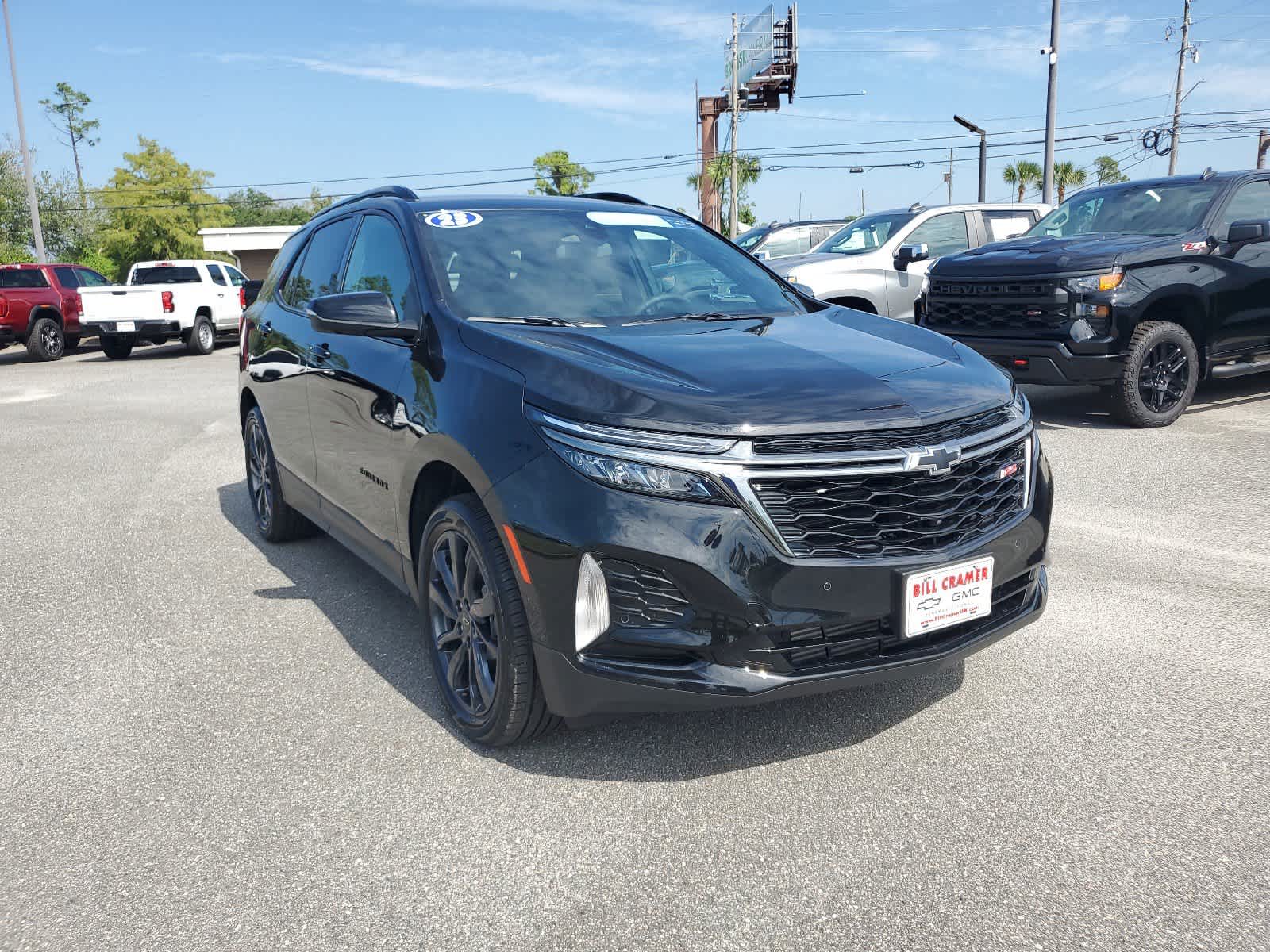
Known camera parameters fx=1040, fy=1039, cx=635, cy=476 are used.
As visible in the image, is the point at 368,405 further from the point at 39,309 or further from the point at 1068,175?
the point at 1068,175

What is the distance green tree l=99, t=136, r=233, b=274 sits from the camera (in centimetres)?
5300

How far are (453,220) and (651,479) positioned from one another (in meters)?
1.87

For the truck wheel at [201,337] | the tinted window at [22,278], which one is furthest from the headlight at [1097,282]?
the tinted window at [22,278]

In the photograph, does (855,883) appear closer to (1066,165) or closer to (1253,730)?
(1253,730)

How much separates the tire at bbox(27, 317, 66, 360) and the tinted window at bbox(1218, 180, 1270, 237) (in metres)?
20.1

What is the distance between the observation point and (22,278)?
67.5 feet

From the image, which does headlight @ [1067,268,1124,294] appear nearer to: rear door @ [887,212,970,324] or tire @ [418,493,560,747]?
rear door @ [887,212,970,324]

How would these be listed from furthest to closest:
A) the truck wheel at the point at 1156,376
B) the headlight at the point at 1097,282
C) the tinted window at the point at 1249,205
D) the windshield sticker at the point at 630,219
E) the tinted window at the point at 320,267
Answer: the tinted window at the point at 1249,205 → the truck wheel at the point at 1156,376 → the headlight at the point at 1097,282 → the tinted window at the point at 320,267 → the windshield sticker at the point at 630,219

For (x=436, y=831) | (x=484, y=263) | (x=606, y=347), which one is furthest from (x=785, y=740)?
(x=484, y=263)

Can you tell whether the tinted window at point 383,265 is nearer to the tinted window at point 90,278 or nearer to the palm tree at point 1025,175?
the tinted window at point 90,278

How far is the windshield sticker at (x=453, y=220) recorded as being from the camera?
160 inches

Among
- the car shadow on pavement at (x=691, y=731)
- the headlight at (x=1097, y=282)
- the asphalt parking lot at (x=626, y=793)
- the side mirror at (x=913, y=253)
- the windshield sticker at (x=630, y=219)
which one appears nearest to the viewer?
the asphalt parking lot at (x=626, y=793)

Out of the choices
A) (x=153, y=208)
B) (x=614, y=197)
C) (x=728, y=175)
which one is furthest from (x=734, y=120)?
(x=614, y=197)

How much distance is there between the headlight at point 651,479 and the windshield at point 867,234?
1001 centimetres
